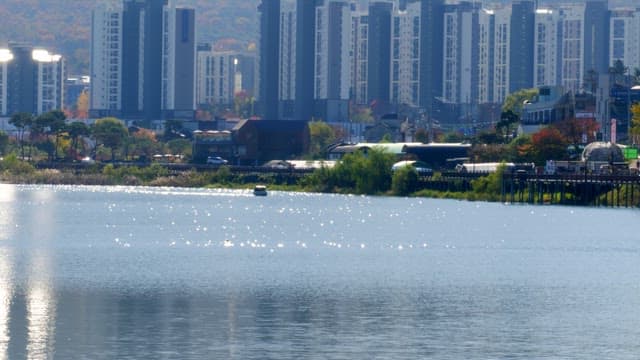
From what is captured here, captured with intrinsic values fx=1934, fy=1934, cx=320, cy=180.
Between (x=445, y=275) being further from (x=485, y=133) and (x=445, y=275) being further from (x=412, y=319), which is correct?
(x=485, y=133)

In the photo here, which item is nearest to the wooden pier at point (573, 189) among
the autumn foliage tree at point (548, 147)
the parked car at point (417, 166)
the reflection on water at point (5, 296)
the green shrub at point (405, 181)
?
the green shrub at point (405, 181)

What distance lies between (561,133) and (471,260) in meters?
98.0

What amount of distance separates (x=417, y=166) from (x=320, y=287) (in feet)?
346

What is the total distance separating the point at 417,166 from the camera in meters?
171

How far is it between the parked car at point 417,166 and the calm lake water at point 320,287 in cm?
4715

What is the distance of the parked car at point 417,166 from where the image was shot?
543 ft

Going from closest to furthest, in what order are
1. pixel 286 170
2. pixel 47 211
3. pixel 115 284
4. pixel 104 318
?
pixel 104 318, pixel 115 284, pixel 47 211, pixel 286 170

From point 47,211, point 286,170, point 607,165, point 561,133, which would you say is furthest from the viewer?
point 286,170

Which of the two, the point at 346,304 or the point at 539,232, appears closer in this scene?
the point at 346,304

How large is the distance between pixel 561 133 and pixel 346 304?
388 feet

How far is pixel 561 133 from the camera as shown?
175875mm

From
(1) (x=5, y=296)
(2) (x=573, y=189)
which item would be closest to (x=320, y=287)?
(1) (x=5, y=296)

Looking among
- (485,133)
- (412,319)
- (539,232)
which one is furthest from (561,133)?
(412,319)

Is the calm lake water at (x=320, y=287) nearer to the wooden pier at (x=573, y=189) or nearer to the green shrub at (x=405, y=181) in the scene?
the wooden pier at (x=573, y=189)
